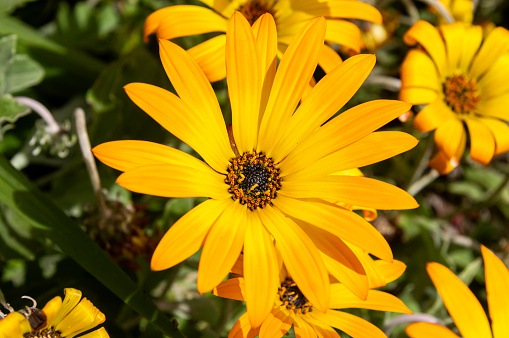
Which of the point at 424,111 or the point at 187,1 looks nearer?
the point at 424,111

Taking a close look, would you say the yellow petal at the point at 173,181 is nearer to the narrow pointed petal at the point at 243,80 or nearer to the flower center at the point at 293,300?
the narrow pointed petal at the point at 243,80

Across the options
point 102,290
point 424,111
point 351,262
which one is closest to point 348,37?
point 424,111

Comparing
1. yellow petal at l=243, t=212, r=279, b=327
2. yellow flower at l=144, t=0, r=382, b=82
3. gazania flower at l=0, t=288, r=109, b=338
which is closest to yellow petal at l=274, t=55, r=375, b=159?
yellow flower at l=144, t=0, r=382, b=82

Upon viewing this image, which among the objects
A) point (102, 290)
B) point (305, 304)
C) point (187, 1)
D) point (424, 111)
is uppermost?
point (187, 1)

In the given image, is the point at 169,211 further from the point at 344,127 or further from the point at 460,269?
the point at 460,269

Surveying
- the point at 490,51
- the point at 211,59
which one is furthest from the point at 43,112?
the point at 490,51

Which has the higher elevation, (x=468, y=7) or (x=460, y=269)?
(x=468, y=7)

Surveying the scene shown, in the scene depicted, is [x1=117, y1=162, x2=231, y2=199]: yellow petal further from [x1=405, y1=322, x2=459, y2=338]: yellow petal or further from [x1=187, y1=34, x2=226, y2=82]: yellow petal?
[x1=405, y1=322, x2=459, y2=338]: yellow petal

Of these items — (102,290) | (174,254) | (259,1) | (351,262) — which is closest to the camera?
(174,254)
